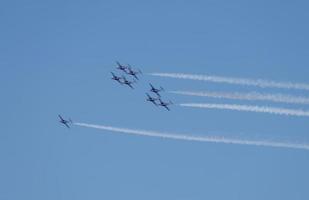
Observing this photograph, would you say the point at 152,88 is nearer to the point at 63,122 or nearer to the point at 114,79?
the point at 114,79

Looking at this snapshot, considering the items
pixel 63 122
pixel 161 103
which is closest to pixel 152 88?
pixel 161 103

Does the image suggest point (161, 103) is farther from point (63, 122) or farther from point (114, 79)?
point (63, 122)

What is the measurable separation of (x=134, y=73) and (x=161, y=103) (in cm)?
1178

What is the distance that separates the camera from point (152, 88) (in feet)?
480

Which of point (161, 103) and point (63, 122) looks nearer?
point (161, 103)

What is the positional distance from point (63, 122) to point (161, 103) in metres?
23.7

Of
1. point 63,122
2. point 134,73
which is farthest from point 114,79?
point 63,122

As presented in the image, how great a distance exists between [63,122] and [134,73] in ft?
54.9

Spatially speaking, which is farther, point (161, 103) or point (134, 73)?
point (134, 73)

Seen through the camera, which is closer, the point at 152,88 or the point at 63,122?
the point at 152,88

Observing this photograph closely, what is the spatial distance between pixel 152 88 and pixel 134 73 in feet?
25.0

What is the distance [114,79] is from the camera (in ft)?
496

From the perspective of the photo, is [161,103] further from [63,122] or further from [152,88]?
[63,122]

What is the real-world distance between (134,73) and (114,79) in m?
3.89
